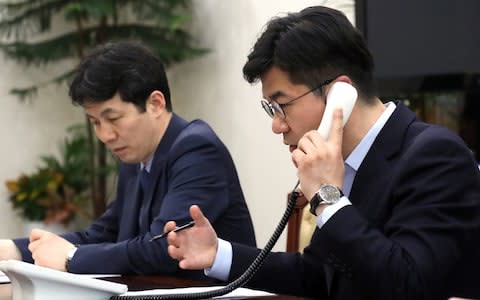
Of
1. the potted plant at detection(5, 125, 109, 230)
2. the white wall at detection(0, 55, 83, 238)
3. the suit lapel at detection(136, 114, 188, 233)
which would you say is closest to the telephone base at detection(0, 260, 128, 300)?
the suit lapel at detection(136, 114, 188, 233)

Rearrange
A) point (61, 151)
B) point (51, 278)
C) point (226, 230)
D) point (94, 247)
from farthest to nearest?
point (61, 151) → point (226, 230) → point (94, 247) → point (51, 278)

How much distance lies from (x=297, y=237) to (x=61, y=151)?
8.84 feet

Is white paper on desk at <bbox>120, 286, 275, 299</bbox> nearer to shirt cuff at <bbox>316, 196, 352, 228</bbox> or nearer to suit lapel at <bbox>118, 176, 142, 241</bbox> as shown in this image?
shirt cuff at <bbox>316, 196, 352, 228</bbox>

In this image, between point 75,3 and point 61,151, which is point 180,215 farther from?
point 61,151

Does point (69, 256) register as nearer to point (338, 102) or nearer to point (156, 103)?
point (156, 103)

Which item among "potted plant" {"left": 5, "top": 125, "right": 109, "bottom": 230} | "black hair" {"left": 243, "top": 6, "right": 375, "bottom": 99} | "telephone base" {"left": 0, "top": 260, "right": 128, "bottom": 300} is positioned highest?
"black hair" {"left": 243, "top": 6, "right": 375, "bottom": 99}

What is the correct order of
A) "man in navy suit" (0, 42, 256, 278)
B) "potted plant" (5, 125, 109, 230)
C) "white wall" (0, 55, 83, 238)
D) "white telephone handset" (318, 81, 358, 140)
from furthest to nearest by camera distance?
"white wall" (0, 55, 83, 238) < "potted plant" (5, 125, 109, 230) < "man in navy suit" (0, 42, 256, 278) < "white telephone handset" (318, 81, 358, 140)

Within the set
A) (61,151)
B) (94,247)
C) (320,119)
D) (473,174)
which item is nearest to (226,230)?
(94,247)

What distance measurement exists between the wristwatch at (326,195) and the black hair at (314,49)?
0.24 metres

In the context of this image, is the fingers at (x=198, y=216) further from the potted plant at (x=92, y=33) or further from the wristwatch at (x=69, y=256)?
the potted plant at (x=92, y=33)

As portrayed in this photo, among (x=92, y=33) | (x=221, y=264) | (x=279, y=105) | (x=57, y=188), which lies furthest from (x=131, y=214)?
(x=92, y=33)

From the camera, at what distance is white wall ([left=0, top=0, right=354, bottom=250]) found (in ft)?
13.7

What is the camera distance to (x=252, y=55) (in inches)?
71.0

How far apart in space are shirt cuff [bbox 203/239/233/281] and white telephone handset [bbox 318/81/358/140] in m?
0.38
